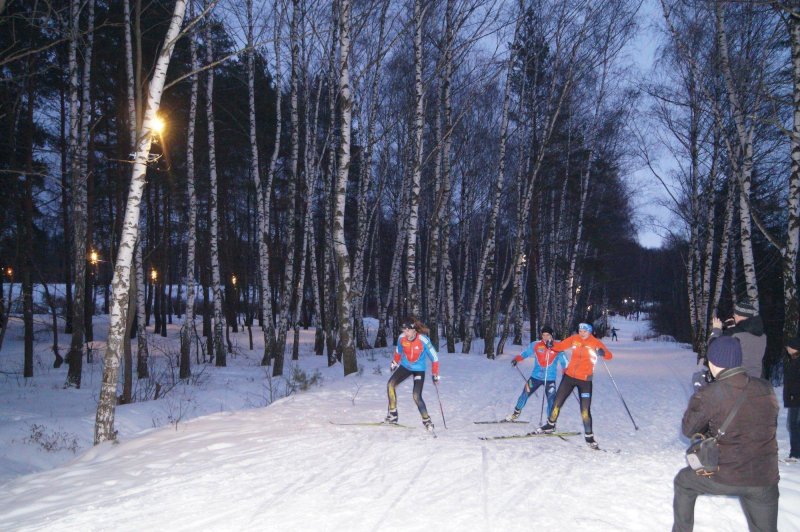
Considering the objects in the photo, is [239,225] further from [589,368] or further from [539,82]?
[589,368]

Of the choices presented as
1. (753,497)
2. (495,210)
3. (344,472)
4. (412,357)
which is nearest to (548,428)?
(412,357)

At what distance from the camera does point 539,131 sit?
2591 centimetres

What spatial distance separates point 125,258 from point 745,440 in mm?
7803

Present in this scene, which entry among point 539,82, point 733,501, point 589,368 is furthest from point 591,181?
point 733,501

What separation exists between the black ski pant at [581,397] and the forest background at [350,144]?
427 centimetres

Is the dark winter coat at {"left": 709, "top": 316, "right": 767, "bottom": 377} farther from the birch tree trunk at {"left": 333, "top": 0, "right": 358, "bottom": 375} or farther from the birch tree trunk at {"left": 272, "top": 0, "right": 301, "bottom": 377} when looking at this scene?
the birch tree trunk at {"left": 272, "top": 0, "right": 301, "bottom": 377}

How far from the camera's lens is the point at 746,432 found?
3504mm

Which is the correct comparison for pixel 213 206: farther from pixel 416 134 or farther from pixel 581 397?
pixel 581 397

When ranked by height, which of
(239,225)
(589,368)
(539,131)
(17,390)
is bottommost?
(17,390)

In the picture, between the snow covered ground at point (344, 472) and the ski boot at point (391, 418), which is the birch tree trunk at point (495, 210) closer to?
the snow covered ground at point (344, 472)

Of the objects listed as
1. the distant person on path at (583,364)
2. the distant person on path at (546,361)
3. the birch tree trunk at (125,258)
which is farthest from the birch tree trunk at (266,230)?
the distant person on path at (583,364)

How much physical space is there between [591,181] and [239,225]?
78.4 feet

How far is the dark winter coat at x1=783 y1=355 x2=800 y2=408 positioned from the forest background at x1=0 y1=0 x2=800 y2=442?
330 centimetres

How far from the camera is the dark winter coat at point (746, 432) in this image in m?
3.50
